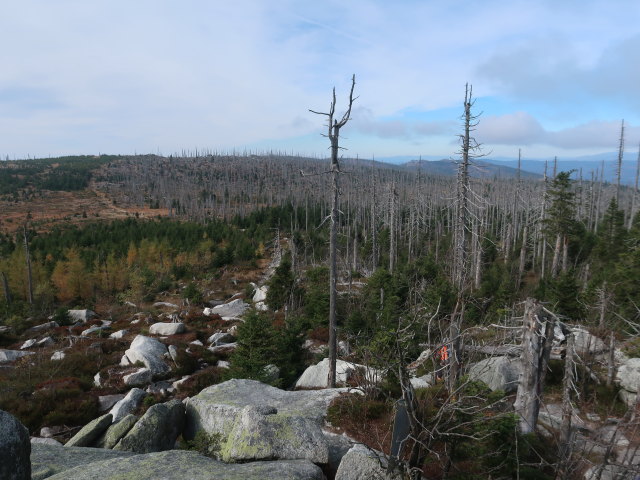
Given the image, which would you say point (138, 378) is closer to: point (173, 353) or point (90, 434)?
point (173, 353)

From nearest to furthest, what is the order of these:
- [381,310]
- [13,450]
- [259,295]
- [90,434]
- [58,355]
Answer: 1. [13,450]
2. [90,434]
3. [381,310]
4. [58,355]
5. [259,295]

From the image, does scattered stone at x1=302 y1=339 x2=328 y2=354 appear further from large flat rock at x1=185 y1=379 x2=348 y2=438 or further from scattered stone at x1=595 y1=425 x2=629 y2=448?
scattered stone at x1=595 y1=425 x2=629 y2=448

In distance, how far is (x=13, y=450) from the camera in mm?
5133

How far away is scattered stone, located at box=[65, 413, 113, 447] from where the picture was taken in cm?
980

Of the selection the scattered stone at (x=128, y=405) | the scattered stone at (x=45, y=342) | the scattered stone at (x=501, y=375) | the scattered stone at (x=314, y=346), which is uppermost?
the scattered stone at (x=501, y=375)

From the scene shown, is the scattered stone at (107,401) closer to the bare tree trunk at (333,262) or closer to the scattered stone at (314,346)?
the scattered stone at (314,346)

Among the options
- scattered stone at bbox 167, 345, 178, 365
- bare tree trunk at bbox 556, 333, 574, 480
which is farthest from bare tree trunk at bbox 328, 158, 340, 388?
scattered stone at bbox 167, 345, 178, 365

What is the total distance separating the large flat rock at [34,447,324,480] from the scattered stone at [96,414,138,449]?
2960 mm

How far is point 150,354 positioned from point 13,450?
16.2 meters

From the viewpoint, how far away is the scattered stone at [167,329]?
2718cm

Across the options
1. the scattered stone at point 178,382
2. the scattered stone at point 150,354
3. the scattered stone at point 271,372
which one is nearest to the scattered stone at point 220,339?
the scattered stone at point 150,354

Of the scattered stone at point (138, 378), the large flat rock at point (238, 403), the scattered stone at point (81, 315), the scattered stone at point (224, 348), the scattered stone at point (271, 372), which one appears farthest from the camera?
the scattered stone at point (81, 315)

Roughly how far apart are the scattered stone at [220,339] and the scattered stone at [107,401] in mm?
8091

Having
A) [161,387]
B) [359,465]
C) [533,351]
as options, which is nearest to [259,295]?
[161,387]
